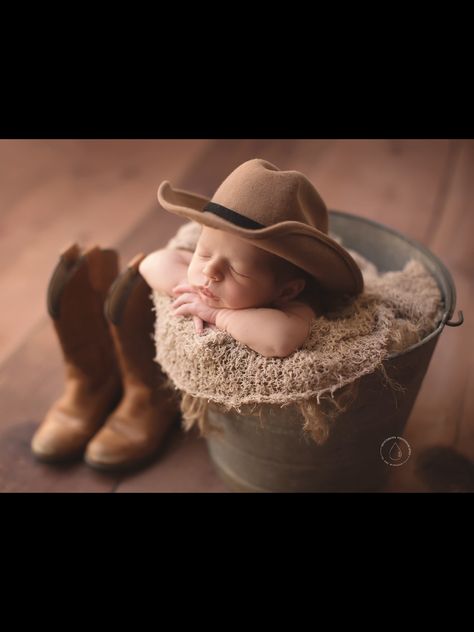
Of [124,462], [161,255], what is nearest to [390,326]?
[161,255]

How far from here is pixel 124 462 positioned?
1260 mm

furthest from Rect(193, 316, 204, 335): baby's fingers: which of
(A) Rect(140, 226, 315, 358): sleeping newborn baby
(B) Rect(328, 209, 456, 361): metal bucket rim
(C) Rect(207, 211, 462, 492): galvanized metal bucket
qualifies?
(B) Rect(328, 209, 456, 361): metal bucket rim

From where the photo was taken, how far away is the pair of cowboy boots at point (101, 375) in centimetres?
118

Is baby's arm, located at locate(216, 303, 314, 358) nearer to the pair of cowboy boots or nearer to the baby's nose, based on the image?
the baby's nose

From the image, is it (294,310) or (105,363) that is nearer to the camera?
(294,310)

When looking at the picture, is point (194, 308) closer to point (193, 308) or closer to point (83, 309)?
point (193, 308)

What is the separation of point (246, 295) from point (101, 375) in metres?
0.51

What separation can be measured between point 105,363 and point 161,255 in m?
0.36

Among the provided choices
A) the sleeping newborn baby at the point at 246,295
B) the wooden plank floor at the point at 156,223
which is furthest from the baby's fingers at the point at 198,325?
the wooden plank floor at the point at 156,223

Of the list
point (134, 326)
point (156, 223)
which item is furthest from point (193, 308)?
point (156, 223)

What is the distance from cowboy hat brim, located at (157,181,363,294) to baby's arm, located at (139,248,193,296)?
87 millimetres

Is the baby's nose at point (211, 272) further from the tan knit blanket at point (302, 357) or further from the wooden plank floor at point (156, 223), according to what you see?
the wooden plank floor at point (156, 223)

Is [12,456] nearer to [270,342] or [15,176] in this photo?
[270,342]

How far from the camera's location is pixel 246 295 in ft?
3.06
